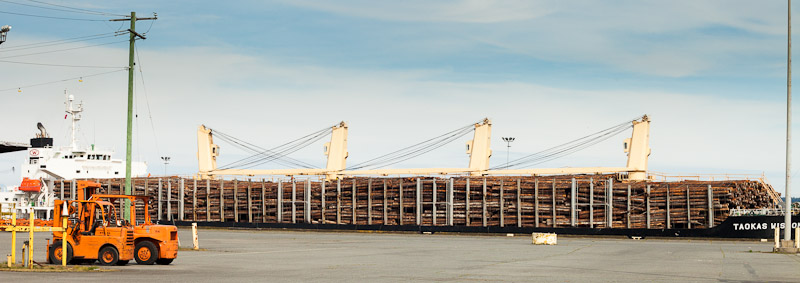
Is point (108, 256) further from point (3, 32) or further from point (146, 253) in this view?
point (3, 32)

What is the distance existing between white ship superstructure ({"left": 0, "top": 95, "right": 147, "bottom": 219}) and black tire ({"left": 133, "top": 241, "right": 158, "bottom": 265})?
55067mm

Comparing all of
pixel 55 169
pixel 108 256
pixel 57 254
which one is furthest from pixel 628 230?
pixel 55 169

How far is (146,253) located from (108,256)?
115 cm

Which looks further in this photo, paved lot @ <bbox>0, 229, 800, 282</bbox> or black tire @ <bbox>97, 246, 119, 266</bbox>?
black tire @ <bbox>97, 246, 119, 266</bbox>

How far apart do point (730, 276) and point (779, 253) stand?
612 inches

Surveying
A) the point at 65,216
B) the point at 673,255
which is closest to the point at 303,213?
the point at 673,255

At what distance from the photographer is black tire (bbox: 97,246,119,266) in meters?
22.9

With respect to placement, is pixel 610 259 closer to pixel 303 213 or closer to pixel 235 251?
pixel 235 251

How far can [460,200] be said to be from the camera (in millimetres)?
62562

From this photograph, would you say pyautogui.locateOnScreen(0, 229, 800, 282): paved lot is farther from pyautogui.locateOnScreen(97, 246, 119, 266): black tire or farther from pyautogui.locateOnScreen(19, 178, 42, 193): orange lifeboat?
pyautogui.locateOnScreen(19, 178, 42, 193): orange lifeboat

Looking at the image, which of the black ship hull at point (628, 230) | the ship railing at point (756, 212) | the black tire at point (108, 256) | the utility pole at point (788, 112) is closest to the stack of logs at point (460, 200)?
the black ship hull at point (628, 230)

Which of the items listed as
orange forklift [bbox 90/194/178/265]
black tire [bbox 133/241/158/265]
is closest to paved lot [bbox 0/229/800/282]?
black tire [bbox 133/241/158/265]

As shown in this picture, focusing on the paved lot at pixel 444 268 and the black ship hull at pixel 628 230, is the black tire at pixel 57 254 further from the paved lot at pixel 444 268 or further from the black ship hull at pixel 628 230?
the black ship hull at pixel 628 230

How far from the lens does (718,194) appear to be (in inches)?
2108
